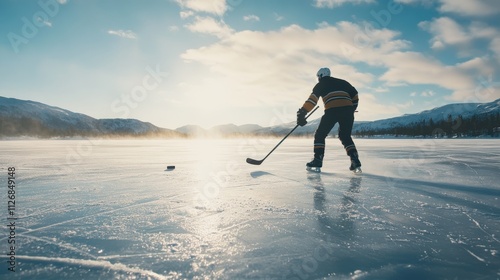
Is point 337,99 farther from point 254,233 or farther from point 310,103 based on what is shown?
point 254,233

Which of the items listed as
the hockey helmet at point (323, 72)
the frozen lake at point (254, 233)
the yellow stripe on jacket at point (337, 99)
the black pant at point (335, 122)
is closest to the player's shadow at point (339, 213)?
the frozen lake at point (254, 233)

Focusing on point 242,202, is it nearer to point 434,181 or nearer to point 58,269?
point 58,269

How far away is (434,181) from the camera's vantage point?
393 centimetres

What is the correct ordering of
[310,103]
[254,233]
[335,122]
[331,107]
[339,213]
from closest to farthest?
[254,233] → [339,213] → [335,122] → [331,107] → [310,103]

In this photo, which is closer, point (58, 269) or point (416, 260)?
point (58, 269)

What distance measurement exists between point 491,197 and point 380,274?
2.44 m

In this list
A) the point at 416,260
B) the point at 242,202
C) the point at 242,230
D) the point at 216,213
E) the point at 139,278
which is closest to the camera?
the point at 139,278

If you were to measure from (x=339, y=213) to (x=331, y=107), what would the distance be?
365 cm

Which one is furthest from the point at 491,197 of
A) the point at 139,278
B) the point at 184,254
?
the point at 139,278

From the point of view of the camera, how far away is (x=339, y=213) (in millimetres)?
2311

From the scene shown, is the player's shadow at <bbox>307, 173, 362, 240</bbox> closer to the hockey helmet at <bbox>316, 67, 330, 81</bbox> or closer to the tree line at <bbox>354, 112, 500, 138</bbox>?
the hockey helmet at <bbox>316, 67, 330, 81</bbox>

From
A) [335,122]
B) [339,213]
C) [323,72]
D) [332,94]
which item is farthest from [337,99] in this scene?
[339,213]

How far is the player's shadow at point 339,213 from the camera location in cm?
187

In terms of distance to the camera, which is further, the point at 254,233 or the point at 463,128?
the point at 463,128
